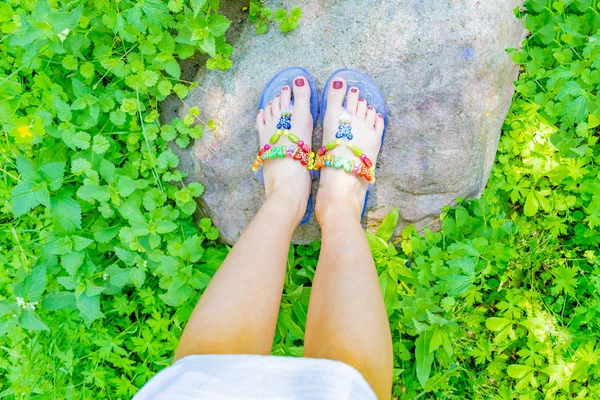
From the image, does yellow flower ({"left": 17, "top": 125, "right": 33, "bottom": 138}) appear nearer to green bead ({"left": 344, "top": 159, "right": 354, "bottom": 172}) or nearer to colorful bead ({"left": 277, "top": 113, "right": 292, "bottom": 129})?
colorful bead ({"left": 277, "top": 113, "right": 292, "bottom": 129})

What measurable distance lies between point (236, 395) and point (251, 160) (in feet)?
4.25

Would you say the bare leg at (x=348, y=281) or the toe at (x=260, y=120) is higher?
the toe at (x=260, y=120)

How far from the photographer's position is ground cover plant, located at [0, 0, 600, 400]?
6.66ft

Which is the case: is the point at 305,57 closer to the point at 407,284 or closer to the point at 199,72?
the point at 199,72

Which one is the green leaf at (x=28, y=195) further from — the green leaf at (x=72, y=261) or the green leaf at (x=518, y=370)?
the green leaf at (x=518, y=370)

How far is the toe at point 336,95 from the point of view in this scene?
6.68 feet

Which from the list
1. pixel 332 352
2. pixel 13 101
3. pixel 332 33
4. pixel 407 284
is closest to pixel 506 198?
pixel 407 284

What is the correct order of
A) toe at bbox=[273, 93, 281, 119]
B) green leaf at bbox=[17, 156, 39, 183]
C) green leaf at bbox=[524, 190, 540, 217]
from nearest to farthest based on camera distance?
green leaf at bbox=[17, 156, 39, 183] → toe at bbox=[273, 93, 281, 119] → green leaf at bbox=[524, 190, 540, 217]

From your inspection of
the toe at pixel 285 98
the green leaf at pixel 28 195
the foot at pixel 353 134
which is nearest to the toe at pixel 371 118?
the foot at pixel 353 134

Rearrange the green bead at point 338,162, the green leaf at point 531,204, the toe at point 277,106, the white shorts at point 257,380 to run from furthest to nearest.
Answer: the green leaf at point 531,204 < the toe at point 277,106 < the green bead at point 338,162 < the white shorts at point 257,380

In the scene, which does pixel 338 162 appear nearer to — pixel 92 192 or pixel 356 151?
pixel 356 151

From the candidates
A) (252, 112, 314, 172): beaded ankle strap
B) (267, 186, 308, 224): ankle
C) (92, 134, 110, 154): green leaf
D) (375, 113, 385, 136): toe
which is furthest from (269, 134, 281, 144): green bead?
(92, 134, 110, 154): green leaf

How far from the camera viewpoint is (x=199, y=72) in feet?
7.13

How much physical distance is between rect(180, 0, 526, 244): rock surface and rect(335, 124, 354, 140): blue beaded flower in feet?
0.61
